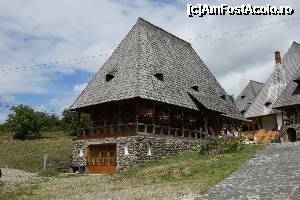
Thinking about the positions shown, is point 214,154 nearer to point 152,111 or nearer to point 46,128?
point 152,111

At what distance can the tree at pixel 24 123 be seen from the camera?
5991 cm

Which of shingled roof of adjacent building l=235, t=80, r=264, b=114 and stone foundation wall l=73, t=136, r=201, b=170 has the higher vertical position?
shingled roof of adjacent building l=235, t=80, r=264, b=114

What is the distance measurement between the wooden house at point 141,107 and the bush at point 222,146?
355 centimetres

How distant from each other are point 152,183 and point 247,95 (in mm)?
34759

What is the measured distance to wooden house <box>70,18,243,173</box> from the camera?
88.7 ft

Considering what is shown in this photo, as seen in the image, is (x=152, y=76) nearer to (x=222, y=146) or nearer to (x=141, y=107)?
(x=141, y=107)

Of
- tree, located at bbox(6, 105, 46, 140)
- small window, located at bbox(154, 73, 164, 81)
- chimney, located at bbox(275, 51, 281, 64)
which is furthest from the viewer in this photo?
tree, located at bbox(6, 105, 46, 140)

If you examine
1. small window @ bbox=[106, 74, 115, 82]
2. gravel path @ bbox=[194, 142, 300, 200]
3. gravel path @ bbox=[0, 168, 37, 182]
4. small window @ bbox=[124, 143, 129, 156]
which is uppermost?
small window @ bbox=[106, 74, 115, 82]

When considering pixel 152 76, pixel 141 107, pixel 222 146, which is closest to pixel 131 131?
pixel 141 107

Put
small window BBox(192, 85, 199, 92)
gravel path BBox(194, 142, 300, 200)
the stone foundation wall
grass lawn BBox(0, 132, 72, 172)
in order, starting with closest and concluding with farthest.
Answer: gravel path BBox(194, 142, 300, 200) < the stone foundation wall < small window BBox(192, 85, 199, 92) < grass lawn BBox(0, 132, 72, 172)

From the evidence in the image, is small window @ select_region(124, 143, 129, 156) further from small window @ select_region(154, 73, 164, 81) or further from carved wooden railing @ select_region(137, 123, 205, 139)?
small window @ select_region(154, 73, 164, 81)

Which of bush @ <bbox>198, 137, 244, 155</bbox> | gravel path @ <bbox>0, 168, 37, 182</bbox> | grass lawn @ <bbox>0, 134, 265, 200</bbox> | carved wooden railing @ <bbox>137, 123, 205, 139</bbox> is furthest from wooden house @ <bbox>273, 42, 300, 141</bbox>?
gravel path @ <bbox>0, 168, 37, 182</bbox>

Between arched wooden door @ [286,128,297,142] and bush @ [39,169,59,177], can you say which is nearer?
bush @ [39,169,59,177]

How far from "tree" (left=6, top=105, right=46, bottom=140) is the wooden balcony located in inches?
1261
